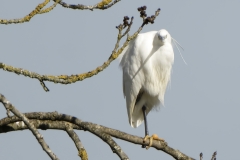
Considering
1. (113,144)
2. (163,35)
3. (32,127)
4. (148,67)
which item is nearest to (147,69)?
(148,67)

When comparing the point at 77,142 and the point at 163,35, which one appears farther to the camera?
the point at 163,35

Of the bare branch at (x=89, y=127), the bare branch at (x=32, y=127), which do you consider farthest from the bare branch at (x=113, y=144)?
the bare branch at (x=32, y=127)

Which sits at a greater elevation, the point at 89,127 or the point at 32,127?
the point at 89,127

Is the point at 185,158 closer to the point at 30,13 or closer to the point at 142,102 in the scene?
the point at 30,13

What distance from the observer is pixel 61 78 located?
441 cm

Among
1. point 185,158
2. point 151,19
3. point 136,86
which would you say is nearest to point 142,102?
point 136,86

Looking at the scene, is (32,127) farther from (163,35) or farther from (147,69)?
(147,69)

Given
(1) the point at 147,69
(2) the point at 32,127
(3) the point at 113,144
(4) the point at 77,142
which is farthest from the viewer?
(1) the point at 147,69

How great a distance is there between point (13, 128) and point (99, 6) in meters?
1.40

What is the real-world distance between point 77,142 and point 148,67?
5010 millimetres

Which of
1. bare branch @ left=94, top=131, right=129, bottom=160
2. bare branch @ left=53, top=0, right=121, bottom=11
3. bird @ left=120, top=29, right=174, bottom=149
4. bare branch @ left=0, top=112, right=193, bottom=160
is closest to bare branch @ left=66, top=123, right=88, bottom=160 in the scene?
bare branch @ left=0, top=112, right=193, bottom=160

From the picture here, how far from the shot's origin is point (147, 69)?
950cm

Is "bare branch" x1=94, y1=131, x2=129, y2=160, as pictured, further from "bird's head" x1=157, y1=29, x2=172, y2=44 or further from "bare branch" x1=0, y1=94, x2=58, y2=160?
"bird's head" x1=157, y1=29, x2=172, y2=44

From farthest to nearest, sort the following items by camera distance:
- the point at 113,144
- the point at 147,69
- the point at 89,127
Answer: the point at 147,69 < the point at 89,127 < the point at 113,144
